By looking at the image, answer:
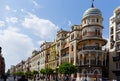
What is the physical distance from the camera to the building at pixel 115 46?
79.9 meters

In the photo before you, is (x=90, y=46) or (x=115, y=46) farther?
(x=115, y=46)

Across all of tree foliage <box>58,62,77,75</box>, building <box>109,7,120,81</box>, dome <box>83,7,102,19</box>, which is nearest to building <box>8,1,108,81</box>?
dome <box>83,7,102,19</box>

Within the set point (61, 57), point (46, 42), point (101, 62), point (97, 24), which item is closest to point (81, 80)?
point (101, 62)

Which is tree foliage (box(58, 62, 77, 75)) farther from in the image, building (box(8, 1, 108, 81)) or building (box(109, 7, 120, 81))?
building (box(109, 7, 120, 81))

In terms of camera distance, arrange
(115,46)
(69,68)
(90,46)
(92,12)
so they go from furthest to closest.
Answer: (92,12) < (115,46) < (90,46) < (69,68)

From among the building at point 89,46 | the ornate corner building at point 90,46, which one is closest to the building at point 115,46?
the building at point 89,46

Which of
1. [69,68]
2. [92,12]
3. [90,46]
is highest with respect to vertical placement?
[92,12]

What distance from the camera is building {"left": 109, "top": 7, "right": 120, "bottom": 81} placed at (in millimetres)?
79950

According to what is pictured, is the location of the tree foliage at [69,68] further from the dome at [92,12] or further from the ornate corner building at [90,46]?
the dome at [92,12]

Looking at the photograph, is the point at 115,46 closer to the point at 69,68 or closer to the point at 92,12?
the point at 92,12

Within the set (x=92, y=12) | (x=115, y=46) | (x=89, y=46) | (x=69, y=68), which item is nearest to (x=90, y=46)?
(x=89, y=46)

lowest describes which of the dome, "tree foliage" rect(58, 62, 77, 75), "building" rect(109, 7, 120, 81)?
"tree foliage" rect(58, 62, 77, 75)

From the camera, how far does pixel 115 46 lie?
81.1 meters

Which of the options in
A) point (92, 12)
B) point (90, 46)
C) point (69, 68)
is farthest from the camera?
point (92, 12)
